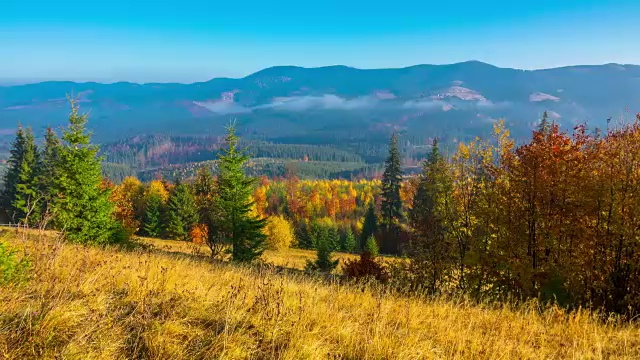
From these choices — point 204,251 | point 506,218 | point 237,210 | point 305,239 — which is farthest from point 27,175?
point 506,218

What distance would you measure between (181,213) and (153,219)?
19.7ft

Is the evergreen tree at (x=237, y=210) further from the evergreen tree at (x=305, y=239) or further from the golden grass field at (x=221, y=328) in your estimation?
the evergreen tree at (x=305, y=239)

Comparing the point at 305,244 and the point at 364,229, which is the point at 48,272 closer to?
the point at 364,229

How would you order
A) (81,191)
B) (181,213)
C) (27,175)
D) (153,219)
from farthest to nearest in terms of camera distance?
(153,219) → (181,213) → (27,175) → (81,191)

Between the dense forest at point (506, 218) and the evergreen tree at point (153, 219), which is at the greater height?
the dense forest at point (506, 218)

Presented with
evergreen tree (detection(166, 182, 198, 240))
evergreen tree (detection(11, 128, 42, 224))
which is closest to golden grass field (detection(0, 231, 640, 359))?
evergreen tree (detection(11, 128, 42, 224))

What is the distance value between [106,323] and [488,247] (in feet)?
43.1

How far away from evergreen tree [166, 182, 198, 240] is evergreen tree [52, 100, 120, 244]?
3623 cm

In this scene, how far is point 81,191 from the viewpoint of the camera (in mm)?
20344

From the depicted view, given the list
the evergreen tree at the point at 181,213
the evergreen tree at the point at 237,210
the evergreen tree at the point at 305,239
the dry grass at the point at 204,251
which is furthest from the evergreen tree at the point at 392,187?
the evergreen tree at the point at 237,210

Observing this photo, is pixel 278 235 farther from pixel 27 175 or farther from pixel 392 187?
pixel 27 175

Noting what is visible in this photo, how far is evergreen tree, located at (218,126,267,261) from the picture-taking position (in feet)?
81.6

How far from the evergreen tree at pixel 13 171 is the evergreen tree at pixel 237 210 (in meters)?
38.3

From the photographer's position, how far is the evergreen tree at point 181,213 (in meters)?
56.5
